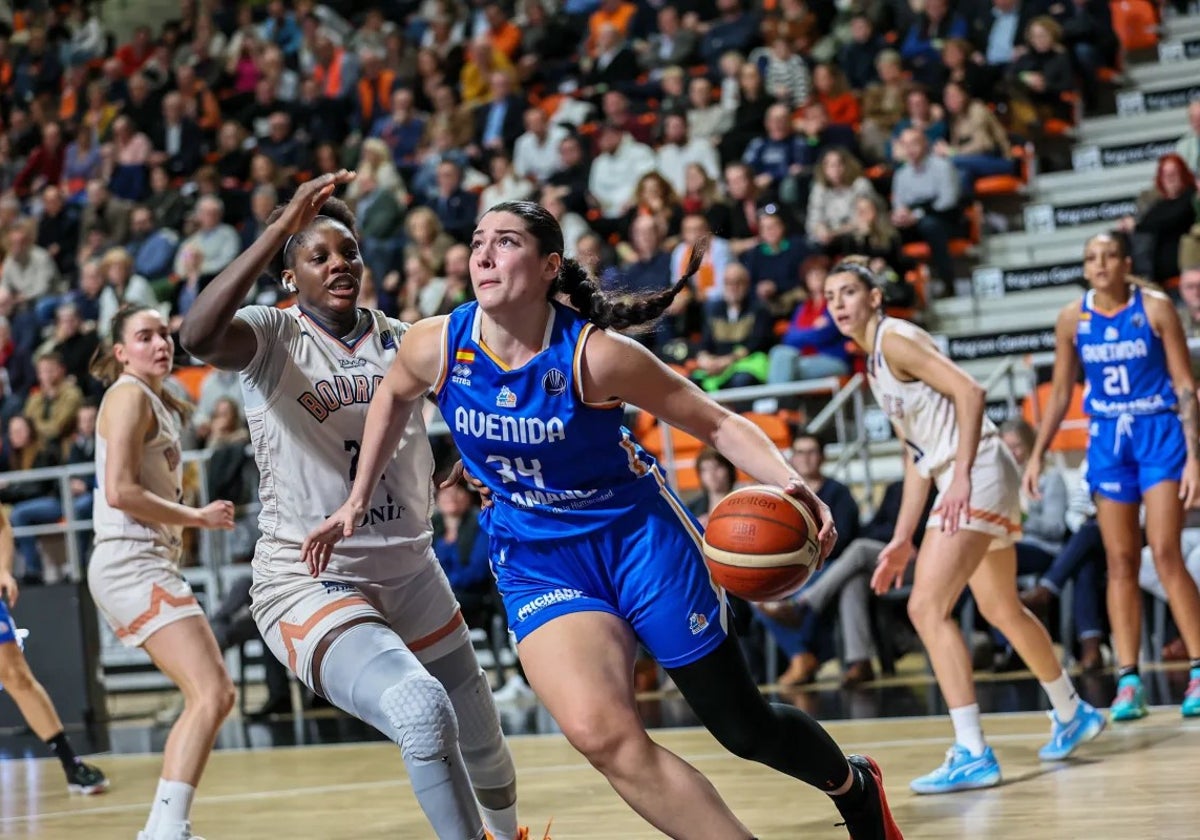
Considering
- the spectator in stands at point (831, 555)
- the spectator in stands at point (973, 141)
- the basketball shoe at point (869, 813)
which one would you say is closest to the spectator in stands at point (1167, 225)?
the spectator in stands at point (973, 141)

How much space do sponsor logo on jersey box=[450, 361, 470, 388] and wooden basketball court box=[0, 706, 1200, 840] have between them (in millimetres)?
1949

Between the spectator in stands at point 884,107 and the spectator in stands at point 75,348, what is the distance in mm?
6832

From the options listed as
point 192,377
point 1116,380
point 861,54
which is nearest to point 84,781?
point 1116,380

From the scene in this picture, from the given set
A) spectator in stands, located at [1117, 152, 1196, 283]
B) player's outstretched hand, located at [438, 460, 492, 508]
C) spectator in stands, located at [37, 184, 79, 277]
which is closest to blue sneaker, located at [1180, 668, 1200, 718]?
player's outstretched hand, located at [438, 460, 492, 508]

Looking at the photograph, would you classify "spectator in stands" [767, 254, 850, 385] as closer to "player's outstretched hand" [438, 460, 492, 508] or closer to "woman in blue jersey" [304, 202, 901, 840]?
"player's outstretched hand" [438, 460, 492, 508]

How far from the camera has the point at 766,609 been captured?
861 cm

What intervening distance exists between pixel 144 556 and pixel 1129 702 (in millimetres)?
3944

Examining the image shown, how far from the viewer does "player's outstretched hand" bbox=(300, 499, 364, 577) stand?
3.80 meters

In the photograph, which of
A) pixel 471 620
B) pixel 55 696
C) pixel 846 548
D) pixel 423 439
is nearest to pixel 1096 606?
pixel 846 548

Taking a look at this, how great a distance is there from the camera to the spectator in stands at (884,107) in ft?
40.9

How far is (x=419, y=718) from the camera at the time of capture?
11.7ft

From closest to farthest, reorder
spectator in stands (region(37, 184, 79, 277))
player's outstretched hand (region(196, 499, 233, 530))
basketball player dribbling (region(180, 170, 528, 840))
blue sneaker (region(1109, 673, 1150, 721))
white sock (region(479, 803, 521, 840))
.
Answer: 1. basketball player dribbling (region(180, 170, 528, 840))
2. white sock (region(479, 803, 521, 840))
3. player's outstretched hand (region(196, 499, 233, 530))
4. blue sneaker (region(1109, 673, 1150, 721))
5. spectator in stands (region(37, 184, 79, 277))

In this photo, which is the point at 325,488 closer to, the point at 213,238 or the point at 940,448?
the point at 940,448

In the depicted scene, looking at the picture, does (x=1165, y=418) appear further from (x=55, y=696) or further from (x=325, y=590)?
(x=55, y=696)
